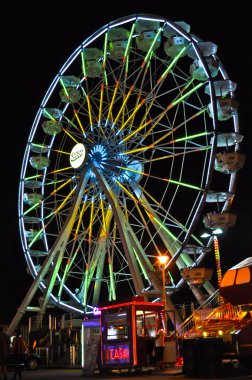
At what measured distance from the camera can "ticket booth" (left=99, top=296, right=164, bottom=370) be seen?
16531 mm

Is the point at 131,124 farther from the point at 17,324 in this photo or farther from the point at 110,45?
the point at 17,324

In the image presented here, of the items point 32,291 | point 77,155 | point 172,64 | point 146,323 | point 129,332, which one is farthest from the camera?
point 32,291

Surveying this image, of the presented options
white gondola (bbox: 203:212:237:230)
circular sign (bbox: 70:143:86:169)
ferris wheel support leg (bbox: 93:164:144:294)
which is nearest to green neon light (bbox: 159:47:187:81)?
circular sign (bbox: 70:143:86:169)

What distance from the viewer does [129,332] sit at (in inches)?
657

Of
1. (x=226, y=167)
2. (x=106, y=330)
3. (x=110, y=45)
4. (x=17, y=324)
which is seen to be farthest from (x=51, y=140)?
(x=106, y=330)

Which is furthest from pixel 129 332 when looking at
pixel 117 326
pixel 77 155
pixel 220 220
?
pixel 77 155

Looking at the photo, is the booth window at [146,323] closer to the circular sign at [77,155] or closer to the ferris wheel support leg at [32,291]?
the circular sign at [77,155]

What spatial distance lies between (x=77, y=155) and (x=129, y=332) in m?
11.1

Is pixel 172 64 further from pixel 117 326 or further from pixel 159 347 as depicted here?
pixel 159 347

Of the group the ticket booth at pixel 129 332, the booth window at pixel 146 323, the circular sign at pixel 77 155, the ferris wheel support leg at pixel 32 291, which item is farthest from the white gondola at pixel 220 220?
the ferris wheel support leg at pixel 32 291

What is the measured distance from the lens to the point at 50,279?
91.2 ft

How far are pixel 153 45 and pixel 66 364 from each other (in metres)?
14.3

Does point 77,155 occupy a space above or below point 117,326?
above

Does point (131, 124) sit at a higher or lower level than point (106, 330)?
higher
